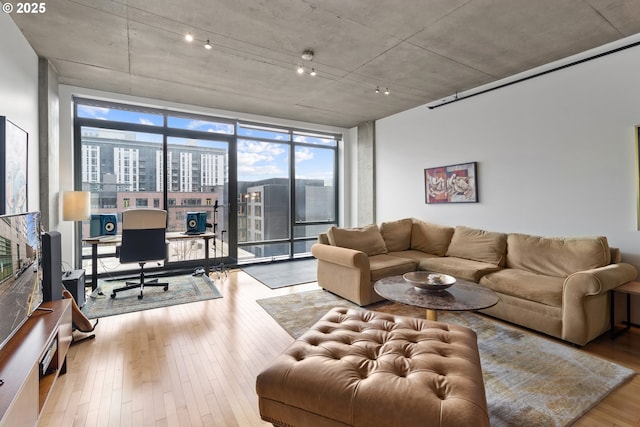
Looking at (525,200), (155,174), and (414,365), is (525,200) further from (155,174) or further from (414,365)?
(155,174)

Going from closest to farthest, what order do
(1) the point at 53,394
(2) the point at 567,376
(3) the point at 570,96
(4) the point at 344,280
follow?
(1) the point at 53,394 → (2) the point at 567,376 → (3) the point at 570,96 → (4) the point at 344,280

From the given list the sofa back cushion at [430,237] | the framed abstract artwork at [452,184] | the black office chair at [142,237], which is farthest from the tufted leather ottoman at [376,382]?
the framed abstract artwork at [452,184]

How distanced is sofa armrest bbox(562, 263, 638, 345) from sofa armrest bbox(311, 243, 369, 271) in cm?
179

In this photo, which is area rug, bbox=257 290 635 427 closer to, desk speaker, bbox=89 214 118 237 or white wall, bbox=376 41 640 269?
white wall, bbox=376 41 640 269

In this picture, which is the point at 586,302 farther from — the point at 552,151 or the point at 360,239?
the point at 360,239

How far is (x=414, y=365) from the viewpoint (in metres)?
1.43

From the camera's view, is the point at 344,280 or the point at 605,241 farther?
the point at 344,280

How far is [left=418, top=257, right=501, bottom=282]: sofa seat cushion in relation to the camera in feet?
10.6

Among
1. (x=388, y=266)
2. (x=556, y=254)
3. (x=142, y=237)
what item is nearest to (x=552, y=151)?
(x=556, y=254)

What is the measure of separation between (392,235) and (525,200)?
1.73 metres

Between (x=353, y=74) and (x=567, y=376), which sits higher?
(x=353, y=74)

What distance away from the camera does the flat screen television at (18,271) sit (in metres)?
1.48

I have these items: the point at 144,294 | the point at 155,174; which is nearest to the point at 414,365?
the point at 144,294

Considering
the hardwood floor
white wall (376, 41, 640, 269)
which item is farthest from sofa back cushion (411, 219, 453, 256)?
the hardwood floor
